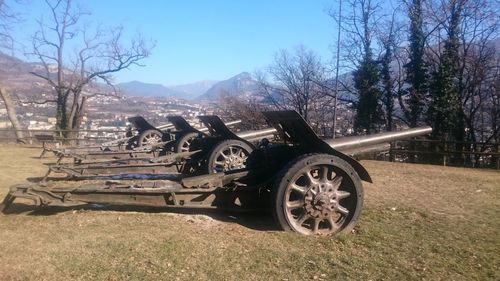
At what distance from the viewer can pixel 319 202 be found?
6.01 metres

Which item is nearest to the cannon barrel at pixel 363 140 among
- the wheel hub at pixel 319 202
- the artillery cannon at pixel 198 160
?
the wheel hub at pixel 319 202

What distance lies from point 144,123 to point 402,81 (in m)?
20.9

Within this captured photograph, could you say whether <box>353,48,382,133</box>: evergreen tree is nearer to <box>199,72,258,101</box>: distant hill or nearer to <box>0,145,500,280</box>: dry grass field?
<box>199,72,258,101</box>: distant hill

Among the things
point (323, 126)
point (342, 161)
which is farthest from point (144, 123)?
point (323, 126)

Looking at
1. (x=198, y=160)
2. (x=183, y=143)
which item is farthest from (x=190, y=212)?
(x=183, y=143)

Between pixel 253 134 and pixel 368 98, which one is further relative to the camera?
pixel 368 98

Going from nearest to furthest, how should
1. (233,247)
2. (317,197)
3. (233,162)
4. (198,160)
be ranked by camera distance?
(233,247), (317,197), (233,162), (198,160)

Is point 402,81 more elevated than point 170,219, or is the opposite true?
point 402,81

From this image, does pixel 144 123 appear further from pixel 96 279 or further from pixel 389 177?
pixel 96 279

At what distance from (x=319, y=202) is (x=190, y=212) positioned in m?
1.84

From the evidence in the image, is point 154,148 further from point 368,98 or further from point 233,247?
point 368,98

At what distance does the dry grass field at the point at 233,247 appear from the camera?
181 inches

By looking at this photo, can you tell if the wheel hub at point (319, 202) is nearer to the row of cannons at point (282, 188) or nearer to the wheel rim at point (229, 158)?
the row of cannons at point (282, 188)

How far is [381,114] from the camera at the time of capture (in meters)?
33.1
